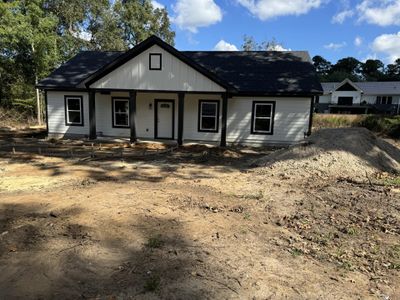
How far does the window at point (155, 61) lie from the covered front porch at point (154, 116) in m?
1.24

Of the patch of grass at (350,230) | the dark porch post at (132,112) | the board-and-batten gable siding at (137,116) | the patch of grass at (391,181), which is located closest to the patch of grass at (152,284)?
the patch of grass at (350,230)

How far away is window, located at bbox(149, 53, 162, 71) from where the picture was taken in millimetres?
15664

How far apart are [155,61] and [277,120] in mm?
6331

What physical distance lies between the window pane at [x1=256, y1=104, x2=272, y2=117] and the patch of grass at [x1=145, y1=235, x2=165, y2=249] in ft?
40.1

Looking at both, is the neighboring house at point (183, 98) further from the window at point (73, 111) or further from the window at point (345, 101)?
the window at point (345, 101)

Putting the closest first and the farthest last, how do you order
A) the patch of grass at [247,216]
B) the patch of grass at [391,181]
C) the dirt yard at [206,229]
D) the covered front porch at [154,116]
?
the dirt yard at [206,229]
the patch of grass at [247,216]
the patch of grass at [391,181]
the covered front porch at [154,116]

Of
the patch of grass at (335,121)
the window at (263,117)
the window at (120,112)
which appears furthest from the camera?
the patch of grass at (335,121)

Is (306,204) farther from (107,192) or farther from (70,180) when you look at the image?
(70,180)

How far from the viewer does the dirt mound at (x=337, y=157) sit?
33.0ft

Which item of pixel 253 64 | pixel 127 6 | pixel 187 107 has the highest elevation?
pixel 127 6

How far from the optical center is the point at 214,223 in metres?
5.89

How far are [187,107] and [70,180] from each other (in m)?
9.21

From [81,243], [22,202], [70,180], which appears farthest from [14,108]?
[81,243]

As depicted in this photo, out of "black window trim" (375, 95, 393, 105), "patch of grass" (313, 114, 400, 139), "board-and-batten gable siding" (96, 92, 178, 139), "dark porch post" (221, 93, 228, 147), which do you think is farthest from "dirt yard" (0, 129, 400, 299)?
"black window trim" (375, 95, 393, 105)
